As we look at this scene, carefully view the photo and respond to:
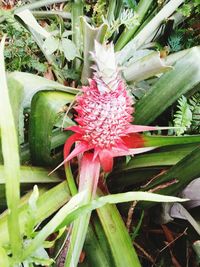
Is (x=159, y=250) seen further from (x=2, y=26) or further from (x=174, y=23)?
(x=2, y=26)

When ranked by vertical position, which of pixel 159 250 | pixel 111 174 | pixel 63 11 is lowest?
pixel 159 250

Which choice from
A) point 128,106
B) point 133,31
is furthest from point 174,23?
point 128,106

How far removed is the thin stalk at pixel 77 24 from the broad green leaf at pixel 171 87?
11.2 inches

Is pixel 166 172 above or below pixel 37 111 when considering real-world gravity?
below

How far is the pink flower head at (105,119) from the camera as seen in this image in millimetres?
965

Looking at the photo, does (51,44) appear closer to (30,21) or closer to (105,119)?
(30,21)

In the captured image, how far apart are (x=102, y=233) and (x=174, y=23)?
2.31ft

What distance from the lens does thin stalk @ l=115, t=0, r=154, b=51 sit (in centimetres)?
136

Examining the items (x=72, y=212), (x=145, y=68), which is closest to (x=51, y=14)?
(x=145, y=68)

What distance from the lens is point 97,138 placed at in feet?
3.28

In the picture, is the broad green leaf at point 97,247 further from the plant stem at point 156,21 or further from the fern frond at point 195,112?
the plant stem at point 156,21

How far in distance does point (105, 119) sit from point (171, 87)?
0.19 m

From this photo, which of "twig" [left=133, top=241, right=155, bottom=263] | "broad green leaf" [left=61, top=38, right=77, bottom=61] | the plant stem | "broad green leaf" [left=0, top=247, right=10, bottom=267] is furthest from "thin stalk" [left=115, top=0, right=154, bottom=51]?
"broad green leaf" [left=0, top=247, right=10, bottom=267]

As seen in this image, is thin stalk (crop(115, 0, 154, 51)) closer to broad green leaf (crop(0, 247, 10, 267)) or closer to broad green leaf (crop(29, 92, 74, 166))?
broad green leaf (crop(29, 92, 74, 166))
